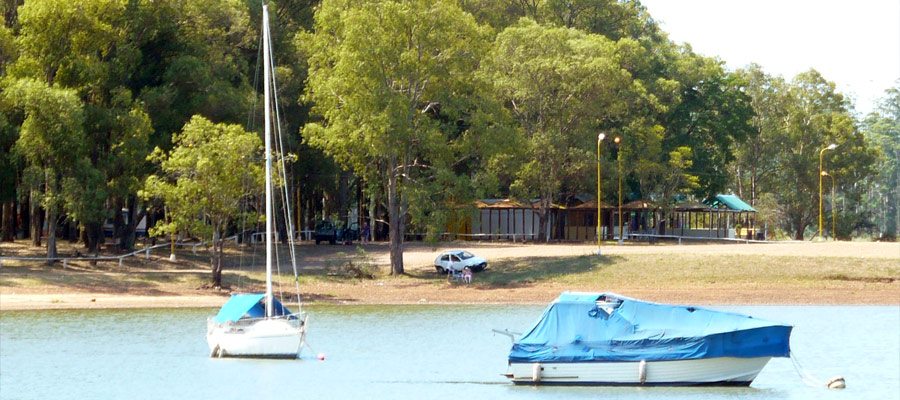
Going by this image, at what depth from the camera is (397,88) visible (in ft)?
217

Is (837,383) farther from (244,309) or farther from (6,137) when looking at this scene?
(6,137)

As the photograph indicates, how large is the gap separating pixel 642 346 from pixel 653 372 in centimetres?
80

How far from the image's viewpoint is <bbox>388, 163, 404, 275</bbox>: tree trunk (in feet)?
218

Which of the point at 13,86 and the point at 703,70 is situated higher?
the point at 703,70

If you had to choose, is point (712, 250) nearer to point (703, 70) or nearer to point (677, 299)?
point (677, 299)

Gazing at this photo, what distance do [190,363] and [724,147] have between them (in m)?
71.5

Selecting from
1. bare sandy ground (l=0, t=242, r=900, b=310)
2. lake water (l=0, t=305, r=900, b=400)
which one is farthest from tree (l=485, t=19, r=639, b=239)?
lake water (l=0, t=305, r=900, b=400)

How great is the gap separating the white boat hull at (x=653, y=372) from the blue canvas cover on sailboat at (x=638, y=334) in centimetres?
20

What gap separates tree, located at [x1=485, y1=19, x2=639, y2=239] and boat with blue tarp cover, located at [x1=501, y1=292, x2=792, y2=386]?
44500 mm

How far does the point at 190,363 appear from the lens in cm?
3966

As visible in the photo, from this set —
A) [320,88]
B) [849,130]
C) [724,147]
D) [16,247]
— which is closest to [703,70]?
[724,147]

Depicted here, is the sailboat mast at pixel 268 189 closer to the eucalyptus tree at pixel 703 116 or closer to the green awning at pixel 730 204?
the eucalyptus tree at pixel 703 116

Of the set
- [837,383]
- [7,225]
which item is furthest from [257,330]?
[7,225]

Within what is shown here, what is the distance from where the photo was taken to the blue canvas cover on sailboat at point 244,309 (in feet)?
131
